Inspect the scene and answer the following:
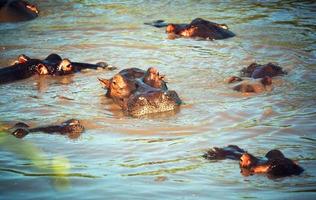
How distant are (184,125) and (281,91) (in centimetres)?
192

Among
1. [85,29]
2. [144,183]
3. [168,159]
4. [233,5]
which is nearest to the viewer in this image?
[144,183]

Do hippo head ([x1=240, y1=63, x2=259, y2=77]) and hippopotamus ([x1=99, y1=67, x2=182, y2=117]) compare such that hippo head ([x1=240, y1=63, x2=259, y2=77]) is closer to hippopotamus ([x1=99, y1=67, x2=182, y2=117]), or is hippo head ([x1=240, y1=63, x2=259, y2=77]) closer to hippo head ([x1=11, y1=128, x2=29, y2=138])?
hippopotamus ([x1=99, y1=67, x2=182, y2=117])

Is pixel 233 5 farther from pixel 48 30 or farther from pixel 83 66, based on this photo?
pixel 83 66

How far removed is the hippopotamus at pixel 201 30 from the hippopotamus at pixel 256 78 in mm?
2457

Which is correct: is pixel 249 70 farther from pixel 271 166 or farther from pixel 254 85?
pixel 271 166

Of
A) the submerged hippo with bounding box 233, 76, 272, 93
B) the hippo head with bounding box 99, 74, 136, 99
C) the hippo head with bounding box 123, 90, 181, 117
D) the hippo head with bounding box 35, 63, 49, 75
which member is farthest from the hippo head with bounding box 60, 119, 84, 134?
the hippo head with bounding box 35, 63, 49, 75

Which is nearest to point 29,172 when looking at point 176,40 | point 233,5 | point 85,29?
point 176,40

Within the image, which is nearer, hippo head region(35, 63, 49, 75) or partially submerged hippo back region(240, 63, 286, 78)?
partially submerged hippo back region(240, 63, 286, 78)

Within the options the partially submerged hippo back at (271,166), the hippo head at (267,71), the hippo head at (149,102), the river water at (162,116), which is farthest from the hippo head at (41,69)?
the partially submerged hippo back at (271,166)

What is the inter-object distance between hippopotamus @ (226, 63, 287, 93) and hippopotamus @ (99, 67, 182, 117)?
1.08 meters

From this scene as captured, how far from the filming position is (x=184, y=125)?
672 cm

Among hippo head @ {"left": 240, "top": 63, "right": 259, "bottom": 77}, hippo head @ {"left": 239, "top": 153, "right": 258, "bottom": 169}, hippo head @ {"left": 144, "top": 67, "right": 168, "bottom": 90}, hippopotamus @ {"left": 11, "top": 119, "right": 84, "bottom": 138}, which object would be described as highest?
hippo head @ {"left": 144, "top": 67, "right": 168, "bottom": 90}

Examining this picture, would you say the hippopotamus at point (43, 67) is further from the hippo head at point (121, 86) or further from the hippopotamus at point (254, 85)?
the hippopotamus at point (254, 85)

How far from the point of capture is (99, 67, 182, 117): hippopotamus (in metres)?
7.04
